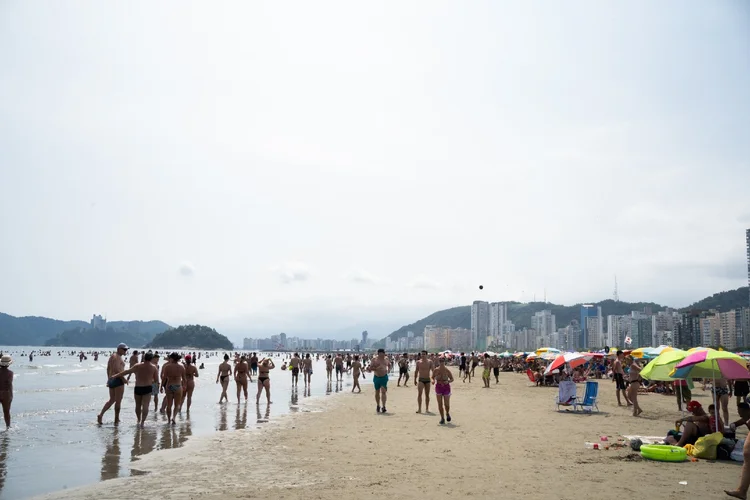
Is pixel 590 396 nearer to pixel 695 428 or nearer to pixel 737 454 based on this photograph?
pixel 695 428

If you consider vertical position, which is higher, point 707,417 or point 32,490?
point 707,417

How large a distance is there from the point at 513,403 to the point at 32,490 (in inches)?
557

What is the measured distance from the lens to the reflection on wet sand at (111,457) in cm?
731

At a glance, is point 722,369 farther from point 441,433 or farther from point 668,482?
point 441,433

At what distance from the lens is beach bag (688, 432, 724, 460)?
25.6ft

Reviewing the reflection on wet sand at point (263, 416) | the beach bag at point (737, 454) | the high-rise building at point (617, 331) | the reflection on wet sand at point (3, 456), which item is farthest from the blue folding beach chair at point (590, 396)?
the high-rise building at point (617, 331)

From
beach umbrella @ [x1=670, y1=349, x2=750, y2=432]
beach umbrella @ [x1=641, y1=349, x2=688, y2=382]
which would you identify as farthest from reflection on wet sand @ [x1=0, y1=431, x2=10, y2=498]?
beach umbrella @ [x1=641, y1=349, x2=688, y2=382]

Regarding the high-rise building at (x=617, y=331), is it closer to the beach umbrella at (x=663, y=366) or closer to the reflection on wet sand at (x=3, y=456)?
the beach umbrella at (x=663, y=366)

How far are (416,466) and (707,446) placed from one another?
177 inches

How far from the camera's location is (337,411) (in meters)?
15.4

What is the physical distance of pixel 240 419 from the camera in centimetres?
1333

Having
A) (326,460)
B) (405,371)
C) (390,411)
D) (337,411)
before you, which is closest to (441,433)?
(326,460)

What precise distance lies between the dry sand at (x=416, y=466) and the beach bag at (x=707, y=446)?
231mm

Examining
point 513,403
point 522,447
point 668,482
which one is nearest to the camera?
point 668,482
